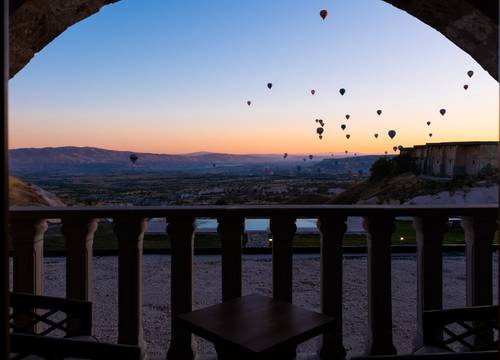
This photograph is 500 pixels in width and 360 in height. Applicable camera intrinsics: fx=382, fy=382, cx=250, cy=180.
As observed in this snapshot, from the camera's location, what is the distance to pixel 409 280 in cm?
601

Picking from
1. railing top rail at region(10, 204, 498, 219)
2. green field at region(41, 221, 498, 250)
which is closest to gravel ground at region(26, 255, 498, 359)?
railing top rail at region(10, 204, 498, 219)

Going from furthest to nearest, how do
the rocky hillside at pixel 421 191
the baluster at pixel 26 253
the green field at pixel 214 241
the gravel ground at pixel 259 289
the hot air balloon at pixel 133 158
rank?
the hot air balloon at pixel 133 158 → the rocky hillside at pixel 421 191 → the green field at pixel 214 241 → the gravel ground at pixel 259 289 → the baluster at pixel 26 253

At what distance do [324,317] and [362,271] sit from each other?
16.9 feet

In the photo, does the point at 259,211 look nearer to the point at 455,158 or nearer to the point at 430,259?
the point at 430,259

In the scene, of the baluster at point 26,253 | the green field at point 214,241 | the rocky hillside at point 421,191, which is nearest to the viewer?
the baluster at point 26,253

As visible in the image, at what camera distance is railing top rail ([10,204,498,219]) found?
7.33ft

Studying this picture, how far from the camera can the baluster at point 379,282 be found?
7.75 feet

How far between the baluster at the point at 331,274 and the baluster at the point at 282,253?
0.20m

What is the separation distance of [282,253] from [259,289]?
3402 millimetres

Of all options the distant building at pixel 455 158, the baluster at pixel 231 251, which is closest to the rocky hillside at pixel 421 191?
the distant building at pixel 455 158

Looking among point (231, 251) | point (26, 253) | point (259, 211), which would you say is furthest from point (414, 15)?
point (26, 253)

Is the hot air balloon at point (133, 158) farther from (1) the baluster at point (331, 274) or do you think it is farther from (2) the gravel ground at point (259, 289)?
(1) the baluster at point (331, 274)

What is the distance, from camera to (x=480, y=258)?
2418 mm

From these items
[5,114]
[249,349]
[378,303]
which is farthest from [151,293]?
[5,114]
